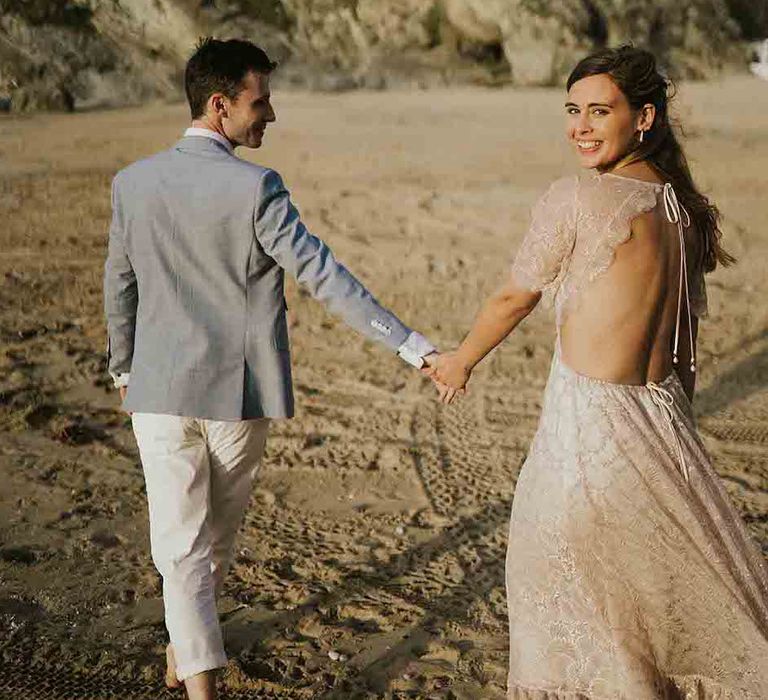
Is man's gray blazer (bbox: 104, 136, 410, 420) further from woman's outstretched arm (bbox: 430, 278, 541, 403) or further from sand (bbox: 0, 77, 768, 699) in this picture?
sand (bbox: 0, 77, 768, 699)

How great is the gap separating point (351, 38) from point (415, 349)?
22.2 m

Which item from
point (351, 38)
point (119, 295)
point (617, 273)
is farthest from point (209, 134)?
point (351, 38)

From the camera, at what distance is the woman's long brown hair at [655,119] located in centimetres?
260

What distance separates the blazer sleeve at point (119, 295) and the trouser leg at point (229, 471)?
A: 437 millimetres

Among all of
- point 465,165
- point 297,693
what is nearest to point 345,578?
point 297,693

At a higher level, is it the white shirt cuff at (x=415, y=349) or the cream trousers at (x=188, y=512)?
the white shirt cuff at (x=415, y=349)

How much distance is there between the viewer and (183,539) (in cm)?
305

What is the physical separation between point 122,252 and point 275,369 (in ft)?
1.96

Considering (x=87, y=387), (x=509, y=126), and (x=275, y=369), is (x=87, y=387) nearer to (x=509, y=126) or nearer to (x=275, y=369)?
(x=275, y=369)

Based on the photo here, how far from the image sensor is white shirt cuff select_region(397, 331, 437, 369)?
321 cm

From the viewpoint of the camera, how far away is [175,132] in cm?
1623

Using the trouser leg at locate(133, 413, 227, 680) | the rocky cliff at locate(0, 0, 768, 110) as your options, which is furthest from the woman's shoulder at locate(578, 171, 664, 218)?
the rocky cliff at locate(0, 0, 768, 110)

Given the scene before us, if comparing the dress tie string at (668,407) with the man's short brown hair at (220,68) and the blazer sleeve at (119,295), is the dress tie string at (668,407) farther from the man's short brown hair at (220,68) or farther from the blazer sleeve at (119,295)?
the blazer sleeve at (119,295)

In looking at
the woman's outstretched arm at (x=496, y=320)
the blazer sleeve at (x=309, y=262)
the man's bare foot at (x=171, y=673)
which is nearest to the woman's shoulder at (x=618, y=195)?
the woman's outstretched arm at (x=496, y=320)
